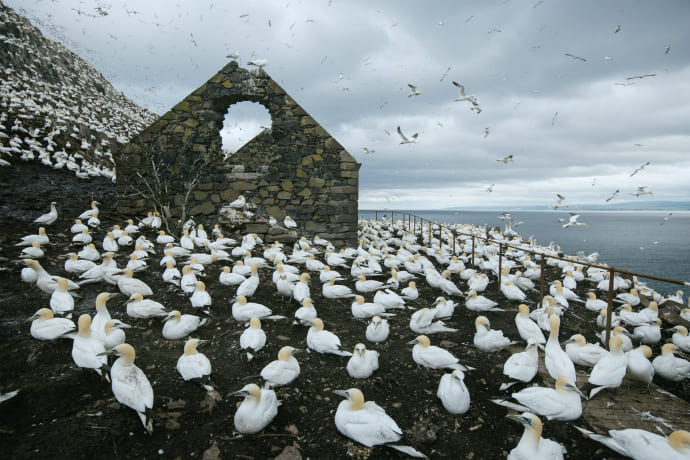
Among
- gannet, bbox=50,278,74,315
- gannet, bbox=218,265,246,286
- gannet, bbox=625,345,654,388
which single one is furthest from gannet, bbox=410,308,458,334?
gannet, bbox=50,278,74,315

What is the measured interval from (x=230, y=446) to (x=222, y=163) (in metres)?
9.50

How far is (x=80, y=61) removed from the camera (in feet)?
128

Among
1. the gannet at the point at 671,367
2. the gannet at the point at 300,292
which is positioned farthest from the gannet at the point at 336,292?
the gannet at the point at 671,367

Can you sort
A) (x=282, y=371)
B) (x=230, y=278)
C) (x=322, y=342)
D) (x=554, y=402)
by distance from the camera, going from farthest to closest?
1. (x=230, y=278)
2. (x=322, y=342)
3. (x=282, y=371)
4. (x=554, y=402)

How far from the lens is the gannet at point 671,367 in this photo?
4.64 m

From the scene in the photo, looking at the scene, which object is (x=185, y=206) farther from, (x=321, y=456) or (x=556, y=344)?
(x=556, y=344)

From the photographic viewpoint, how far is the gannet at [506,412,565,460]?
8.99ft

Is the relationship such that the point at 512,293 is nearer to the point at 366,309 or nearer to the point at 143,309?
the point at 366,309

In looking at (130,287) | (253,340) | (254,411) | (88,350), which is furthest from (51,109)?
(254,411)

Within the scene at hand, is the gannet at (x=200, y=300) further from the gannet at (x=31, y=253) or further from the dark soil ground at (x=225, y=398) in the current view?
the gannet at (x=31, y=253)

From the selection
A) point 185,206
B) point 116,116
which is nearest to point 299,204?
point 185,206

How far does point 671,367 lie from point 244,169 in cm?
1093

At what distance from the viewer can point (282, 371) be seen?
148 inches

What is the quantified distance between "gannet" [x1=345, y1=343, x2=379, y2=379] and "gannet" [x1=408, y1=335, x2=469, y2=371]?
56 cm
